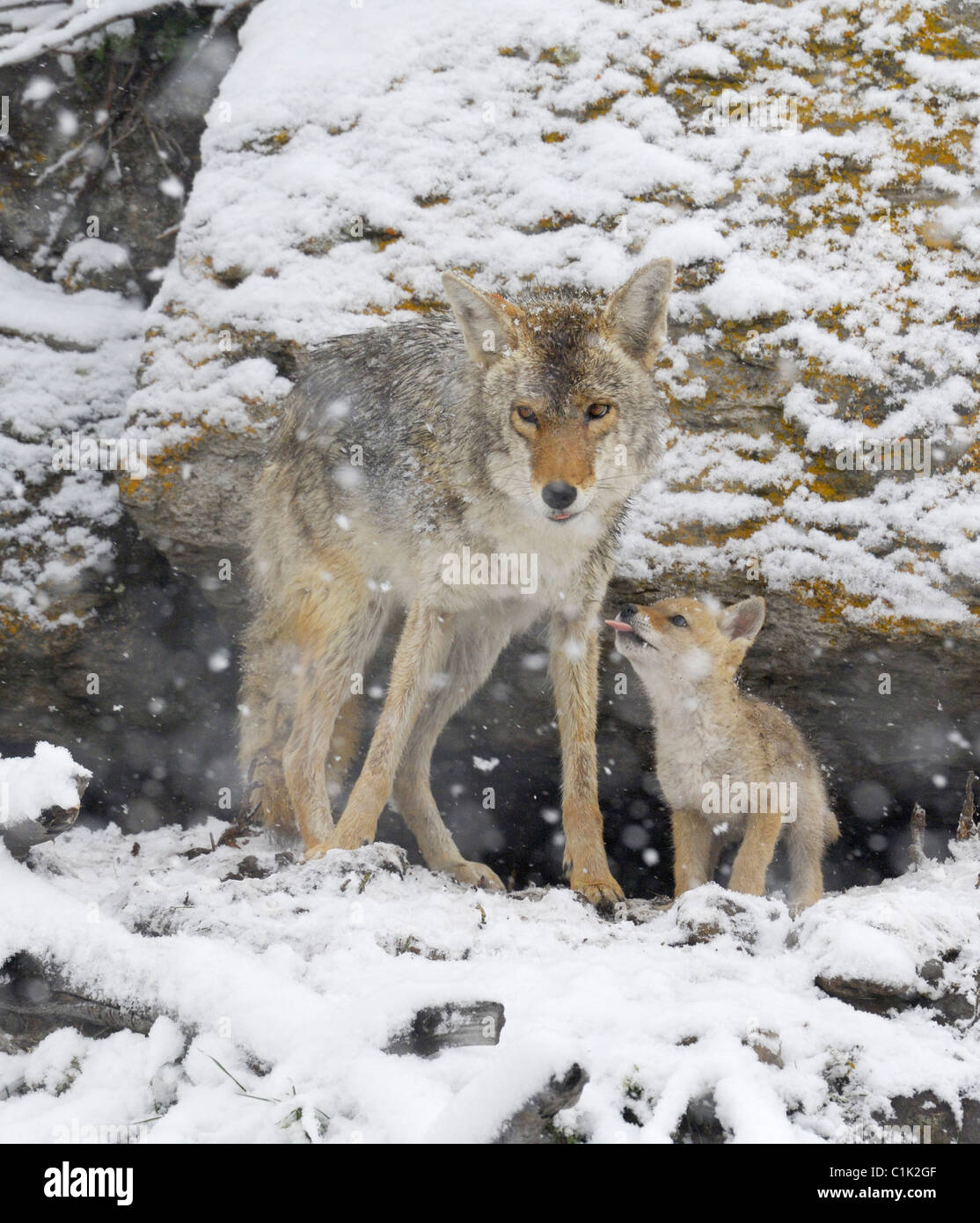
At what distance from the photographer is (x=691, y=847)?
5.45 meters

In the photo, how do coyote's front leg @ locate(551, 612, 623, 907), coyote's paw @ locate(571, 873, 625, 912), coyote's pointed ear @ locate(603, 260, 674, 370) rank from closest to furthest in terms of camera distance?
coyote's paw @ locate(571, 873, 625, 912) < coyote's pointed ear @ locate(603, 260, 674, 370) < coyote's front leg @ locate(551, 612, 623, 907)

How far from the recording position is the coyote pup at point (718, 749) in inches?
207

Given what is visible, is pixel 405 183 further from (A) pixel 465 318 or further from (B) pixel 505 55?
(A) pixel 465 318

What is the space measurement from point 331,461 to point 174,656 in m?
1.95

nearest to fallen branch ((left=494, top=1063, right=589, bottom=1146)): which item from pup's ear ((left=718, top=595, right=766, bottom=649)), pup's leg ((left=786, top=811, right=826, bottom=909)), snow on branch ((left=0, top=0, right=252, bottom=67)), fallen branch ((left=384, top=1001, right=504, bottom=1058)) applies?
fallen branch ((left=384, top=1001, right=504, bottom=1058))

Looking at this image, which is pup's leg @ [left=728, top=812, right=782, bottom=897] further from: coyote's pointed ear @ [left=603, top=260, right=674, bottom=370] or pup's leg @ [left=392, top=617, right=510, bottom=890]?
coyote's pointed ear @ [left=603, top=260, right=674, bottom=370]

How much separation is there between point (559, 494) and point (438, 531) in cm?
99

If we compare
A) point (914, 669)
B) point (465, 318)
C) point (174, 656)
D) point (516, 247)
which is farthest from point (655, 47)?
point (174, 656)

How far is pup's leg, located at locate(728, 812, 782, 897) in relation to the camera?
505 centimetres

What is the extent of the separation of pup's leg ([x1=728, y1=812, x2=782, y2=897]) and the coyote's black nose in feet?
6.46

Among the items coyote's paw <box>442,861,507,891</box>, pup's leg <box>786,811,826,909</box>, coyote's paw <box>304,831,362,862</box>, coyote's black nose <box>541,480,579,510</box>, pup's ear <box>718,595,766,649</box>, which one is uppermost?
coyote's black nose <box>541,480,579,510</box>

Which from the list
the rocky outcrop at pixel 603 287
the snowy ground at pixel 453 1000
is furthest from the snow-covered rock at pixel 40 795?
the rocky outcrop at pixel 603 287

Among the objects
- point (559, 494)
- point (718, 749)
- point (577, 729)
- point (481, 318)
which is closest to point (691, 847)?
point (718, 749)

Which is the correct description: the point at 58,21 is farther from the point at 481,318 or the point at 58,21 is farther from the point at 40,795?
the point at 40,795
